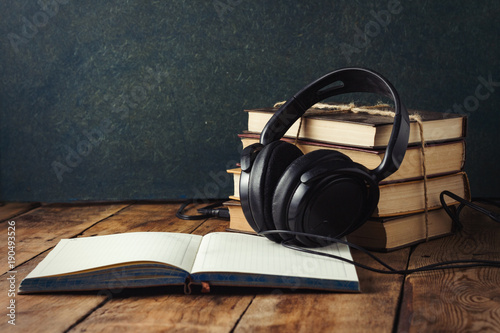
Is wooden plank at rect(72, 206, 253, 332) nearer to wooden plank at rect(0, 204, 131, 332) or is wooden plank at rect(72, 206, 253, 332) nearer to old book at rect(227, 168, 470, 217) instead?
wooden plank at rect(0, 204, 131, 332)

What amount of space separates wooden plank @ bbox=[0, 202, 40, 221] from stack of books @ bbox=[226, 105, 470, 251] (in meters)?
0.65

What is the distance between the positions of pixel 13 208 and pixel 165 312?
36.3 inches

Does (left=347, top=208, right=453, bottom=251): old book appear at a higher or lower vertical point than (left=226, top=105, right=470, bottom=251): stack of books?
lower

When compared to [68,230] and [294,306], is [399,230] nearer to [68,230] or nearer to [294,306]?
[294,306]

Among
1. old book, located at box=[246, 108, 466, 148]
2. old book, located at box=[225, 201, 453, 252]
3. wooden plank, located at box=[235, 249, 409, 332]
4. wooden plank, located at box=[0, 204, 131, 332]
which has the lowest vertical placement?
wooden plank, located at box=[235, 249, 409, 332]

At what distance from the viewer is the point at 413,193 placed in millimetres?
1097

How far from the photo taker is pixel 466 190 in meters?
1.20

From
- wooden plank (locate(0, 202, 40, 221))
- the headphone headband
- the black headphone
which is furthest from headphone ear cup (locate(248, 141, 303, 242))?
wooden plank (locate(0, 202, 40, 221))

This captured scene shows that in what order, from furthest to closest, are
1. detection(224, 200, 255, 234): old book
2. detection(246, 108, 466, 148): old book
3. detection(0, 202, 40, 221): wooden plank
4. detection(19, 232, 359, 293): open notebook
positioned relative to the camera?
detection(0, 202, 40, 221): wooden plank → detection(224, 200, 255, 234): old book → detection(246, 108, 466, 148): old book → detection(19, 232, 359, 293): open notebook

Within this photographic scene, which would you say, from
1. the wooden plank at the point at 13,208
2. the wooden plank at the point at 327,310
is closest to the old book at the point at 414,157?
the wooden plank at the point at 327,310

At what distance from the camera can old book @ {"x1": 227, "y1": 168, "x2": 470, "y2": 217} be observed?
105 cm

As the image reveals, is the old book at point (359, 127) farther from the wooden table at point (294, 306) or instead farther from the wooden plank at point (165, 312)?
the wooden plank at point (165, 312)

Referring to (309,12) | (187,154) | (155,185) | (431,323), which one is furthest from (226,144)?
(431,323)

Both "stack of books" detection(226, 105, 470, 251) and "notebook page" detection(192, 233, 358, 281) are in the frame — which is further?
"stack of books" detection(226, 105, 470, 251)
